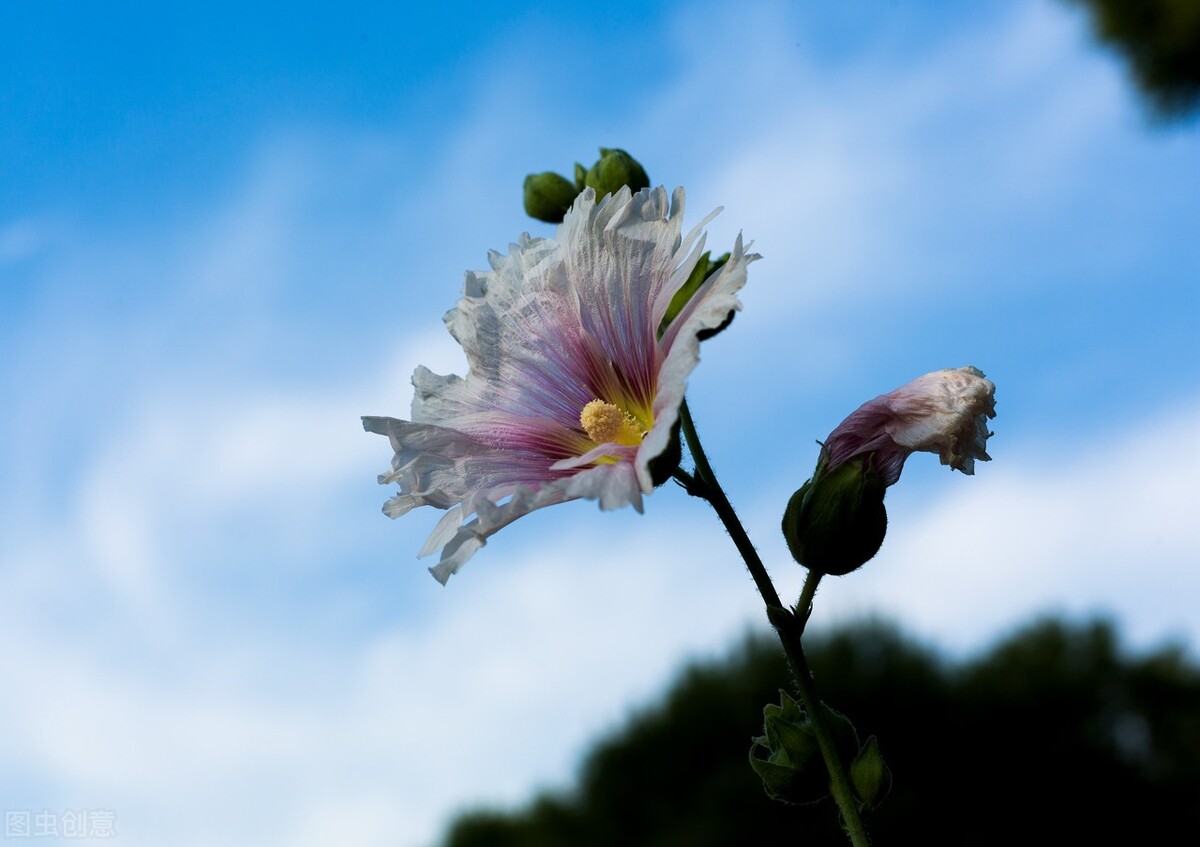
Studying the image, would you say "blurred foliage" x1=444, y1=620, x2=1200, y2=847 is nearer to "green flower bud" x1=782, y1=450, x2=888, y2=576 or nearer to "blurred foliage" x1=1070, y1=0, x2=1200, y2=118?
"blurred foliage" x1=1070, y1=0, x2=1200, y2=118

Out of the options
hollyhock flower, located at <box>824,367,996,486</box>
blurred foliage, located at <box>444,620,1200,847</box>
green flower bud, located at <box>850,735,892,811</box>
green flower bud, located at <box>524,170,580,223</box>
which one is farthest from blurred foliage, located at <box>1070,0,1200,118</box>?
green flower bud, located at <box>850,735,892,811</box>

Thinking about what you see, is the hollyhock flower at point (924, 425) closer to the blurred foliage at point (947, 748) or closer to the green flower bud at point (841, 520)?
the green flower bud at point (841, 520)

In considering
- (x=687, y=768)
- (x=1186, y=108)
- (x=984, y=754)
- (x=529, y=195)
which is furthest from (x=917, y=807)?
(x=529, y=195)

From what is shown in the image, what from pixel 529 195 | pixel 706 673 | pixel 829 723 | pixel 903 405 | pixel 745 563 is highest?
pixel 706 673

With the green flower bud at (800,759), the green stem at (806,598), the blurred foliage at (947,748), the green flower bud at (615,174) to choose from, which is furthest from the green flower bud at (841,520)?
the blurred foliage at (947,748)

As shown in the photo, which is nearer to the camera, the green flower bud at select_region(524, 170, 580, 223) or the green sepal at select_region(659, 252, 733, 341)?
the green sepal at select_region(659, 252, 733, 341)

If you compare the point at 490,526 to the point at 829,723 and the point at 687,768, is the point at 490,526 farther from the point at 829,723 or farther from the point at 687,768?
the point at 687,768
